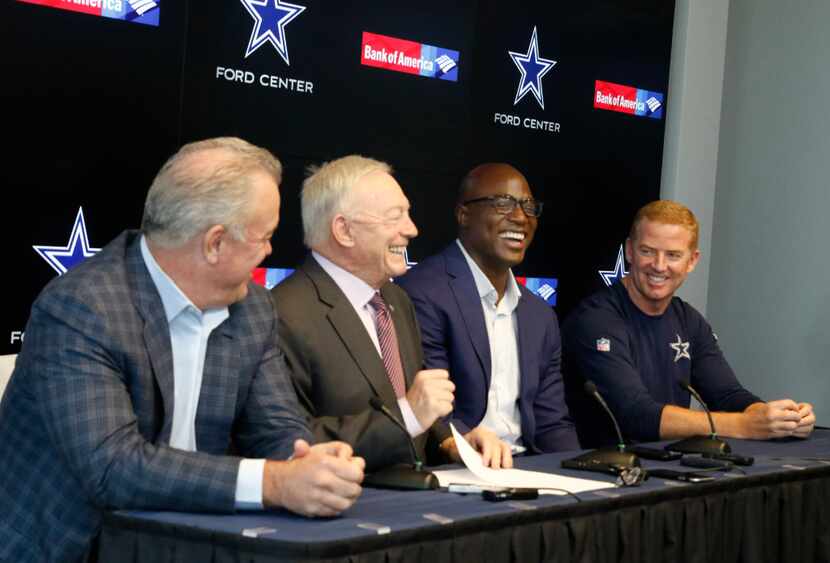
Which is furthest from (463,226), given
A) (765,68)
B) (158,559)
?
(765,68)

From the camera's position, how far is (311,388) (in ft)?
11.1

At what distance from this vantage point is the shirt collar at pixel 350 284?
11.7ft

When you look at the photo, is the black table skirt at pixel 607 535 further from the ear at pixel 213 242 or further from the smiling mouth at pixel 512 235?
the smiling mouth at pixel 512 235

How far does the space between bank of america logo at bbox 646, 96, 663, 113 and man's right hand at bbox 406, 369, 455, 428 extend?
11.3ft

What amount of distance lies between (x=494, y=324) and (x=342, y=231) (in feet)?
2.86

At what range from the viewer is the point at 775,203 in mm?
6281

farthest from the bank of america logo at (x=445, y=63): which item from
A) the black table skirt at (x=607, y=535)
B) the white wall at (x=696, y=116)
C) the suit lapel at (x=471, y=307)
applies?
the black table skirt at (x=607, y=535)

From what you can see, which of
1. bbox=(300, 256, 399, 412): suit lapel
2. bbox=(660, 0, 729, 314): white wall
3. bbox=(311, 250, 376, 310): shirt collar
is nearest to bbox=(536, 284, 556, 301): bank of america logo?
bbox=(660, 0, 729, 314): white wall

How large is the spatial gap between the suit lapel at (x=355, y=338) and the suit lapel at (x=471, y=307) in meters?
0.73

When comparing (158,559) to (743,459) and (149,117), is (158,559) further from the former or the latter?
(149,117)

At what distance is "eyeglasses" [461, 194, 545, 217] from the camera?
14.1 ft

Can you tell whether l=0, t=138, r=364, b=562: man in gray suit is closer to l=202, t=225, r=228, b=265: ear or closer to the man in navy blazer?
l=202, t=225, r=228, b=265: ear

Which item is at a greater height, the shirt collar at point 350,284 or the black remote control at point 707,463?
the shirt collar at point 350,284

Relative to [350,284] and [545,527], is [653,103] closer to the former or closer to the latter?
[350,284]
